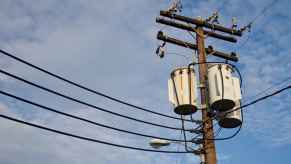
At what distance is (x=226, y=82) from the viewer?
11.2 m

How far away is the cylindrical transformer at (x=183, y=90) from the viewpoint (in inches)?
447

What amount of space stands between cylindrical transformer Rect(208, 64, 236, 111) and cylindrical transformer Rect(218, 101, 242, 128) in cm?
15

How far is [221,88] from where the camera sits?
1116 cm

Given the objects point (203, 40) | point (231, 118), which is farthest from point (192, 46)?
point (231, 118)

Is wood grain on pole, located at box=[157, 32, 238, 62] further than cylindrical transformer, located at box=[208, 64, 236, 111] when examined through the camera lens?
Yes

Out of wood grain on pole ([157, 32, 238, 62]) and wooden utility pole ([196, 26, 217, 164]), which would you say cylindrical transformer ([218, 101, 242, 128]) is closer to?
wooden utility pole ([196, 26, 217, 164])

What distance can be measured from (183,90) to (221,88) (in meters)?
0.92

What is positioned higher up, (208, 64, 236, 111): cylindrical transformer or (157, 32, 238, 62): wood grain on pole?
(157, 32, 238, 62): wood grain on pole

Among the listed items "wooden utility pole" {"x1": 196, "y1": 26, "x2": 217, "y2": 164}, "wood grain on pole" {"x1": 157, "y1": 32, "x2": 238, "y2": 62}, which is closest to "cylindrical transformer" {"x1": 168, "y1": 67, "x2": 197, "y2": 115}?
"wooden utility pole" {"x1": 196, "y1": 26, "x2": 217, "y2": 164}

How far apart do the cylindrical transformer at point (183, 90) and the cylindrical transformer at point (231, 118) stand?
26.9 inches

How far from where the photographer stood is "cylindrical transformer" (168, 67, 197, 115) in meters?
11.4

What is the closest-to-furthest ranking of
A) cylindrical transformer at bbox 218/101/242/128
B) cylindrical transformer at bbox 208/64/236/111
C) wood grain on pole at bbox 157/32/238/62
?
cylindrical transformer at bbox 208/64/236/111 → cylindrical transformer at bbox 218/101/242/128 → wood grain on pole at bbox 157/32/238/62

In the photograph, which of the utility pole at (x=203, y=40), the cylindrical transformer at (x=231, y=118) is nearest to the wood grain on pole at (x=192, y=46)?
the utility pole at (x=203, y=40)

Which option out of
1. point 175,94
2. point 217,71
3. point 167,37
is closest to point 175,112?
point 175,94
